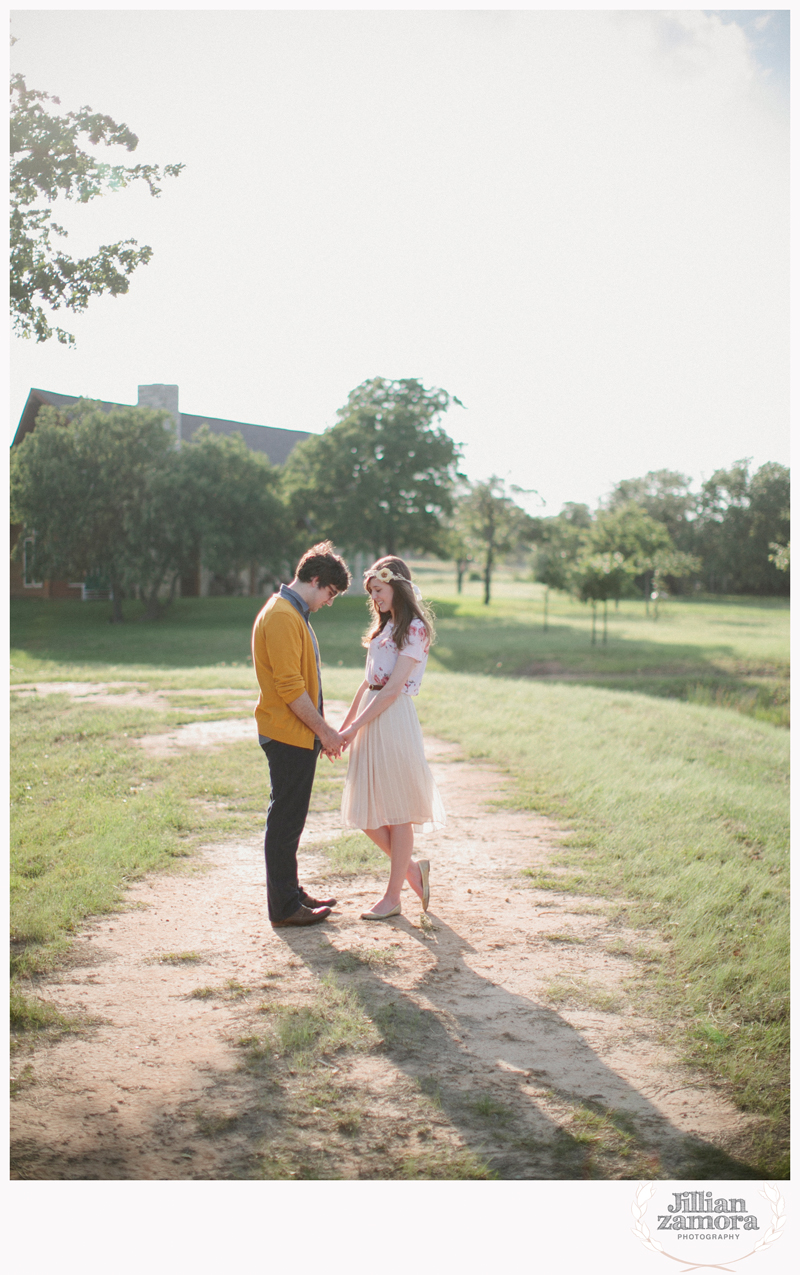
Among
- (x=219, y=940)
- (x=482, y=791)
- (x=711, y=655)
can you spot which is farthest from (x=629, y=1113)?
(x=711, y=655)

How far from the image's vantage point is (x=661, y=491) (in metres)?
66.3

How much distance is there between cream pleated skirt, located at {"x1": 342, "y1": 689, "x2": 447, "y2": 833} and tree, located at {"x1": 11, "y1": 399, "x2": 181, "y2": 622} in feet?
7.41

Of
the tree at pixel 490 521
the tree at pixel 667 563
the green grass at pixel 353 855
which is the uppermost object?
the tree at pixel 490 521

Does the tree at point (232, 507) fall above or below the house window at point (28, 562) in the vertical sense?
above

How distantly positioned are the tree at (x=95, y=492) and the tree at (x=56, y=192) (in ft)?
2.04

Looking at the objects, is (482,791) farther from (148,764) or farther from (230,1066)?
(230,1066)

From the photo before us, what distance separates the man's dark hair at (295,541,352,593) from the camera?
3.73 metres

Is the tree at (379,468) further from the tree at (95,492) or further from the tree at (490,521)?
the tree at (490,521)

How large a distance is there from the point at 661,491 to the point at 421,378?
142 feet

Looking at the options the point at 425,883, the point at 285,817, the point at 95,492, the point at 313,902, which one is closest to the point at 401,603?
the point at 285,817

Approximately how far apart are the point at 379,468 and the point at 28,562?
22818 millimetres

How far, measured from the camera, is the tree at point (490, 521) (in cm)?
4056

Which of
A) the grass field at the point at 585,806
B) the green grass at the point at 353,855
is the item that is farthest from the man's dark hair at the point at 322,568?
the grass field at the point at 585,806

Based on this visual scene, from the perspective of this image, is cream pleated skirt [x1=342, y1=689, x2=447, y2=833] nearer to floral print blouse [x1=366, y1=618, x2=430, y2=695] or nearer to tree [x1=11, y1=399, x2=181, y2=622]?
floral print blouse [x1=366, y1=618, x2=430, y2=695]
